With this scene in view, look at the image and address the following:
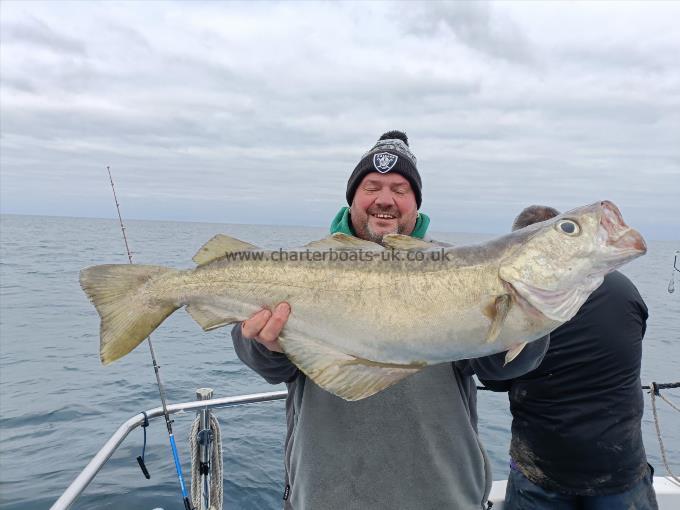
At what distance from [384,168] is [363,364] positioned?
1.94 m

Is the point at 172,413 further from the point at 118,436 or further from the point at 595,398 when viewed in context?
the point at 595,398

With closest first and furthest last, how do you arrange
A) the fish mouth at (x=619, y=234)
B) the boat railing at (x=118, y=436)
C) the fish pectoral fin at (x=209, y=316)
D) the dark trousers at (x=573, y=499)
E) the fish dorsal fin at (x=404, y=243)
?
the fish mouth at (x=619, y=234) → the fish dorsal fin at (x=404, y=243) → the fish pectoral fin at (x=209, y=316) → the boat railing at (x=118, y=436) → the dark trousers at (x=573, y=499)

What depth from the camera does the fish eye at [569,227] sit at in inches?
105

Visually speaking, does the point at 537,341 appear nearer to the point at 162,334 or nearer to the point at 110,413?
the point at 110,413

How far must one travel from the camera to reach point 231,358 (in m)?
17.2

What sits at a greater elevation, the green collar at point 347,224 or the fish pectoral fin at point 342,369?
the green collar at point 347,224

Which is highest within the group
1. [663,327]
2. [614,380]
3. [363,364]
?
[363,364]

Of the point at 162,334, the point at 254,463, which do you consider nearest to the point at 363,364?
the point at 254,463

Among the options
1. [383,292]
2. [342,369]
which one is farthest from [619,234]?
[342,369]

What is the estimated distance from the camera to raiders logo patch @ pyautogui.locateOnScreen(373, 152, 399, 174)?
168 inches

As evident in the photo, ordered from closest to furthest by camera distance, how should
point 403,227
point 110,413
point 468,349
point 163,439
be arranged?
point 468,349
point 403,227
point 163,439
point 110,413


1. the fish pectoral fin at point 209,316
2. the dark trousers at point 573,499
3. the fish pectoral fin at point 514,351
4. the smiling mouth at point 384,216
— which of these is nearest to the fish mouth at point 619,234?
the fish pectoral fin at point 514,351

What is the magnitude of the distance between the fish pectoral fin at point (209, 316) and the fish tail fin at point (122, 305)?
146 millimetres

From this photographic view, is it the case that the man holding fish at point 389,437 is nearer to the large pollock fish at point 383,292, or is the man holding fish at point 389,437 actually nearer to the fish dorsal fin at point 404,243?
the large pollock fish at point 383,292
